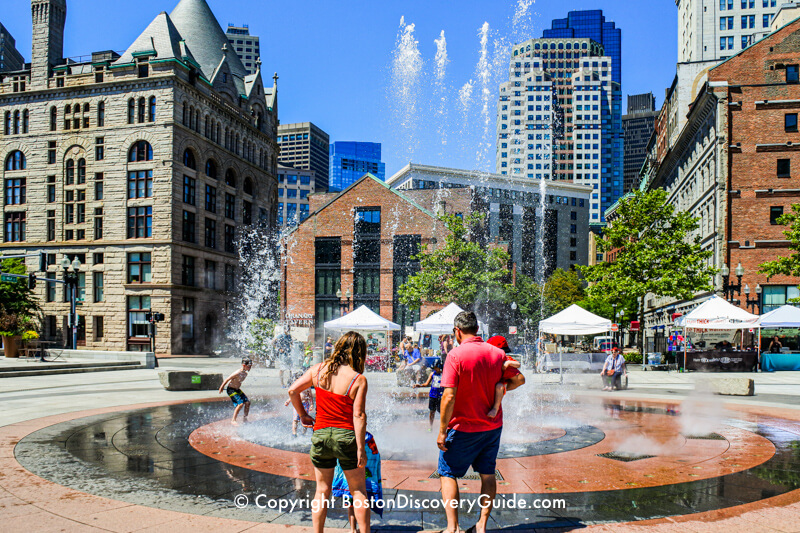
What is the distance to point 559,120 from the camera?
625ft

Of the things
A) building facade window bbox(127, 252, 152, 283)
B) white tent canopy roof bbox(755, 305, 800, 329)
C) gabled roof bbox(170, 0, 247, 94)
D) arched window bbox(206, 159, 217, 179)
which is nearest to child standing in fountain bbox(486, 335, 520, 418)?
white tent canopy roof bbox(755, 305, 800, 329)

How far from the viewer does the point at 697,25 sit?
3533 inches

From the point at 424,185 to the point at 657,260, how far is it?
250 feet

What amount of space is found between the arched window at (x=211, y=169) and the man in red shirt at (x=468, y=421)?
5783cm

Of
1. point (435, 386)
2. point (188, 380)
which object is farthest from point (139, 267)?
point (435, 386)

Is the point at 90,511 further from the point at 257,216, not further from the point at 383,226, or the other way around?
the point at 257,216

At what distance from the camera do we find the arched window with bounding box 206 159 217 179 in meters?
59.1

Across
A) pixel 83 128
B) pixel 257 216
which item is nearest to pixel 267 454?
pixel 83 128

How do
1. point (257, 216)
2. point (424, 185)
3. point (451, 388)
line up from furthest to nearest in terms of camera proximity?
point (424, 185) < point (257, 216) < point (451, 388)

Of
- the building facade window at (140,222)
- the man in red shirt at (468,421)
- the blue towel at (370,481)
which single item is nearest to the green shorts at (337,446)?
the blue towel at (370,481)

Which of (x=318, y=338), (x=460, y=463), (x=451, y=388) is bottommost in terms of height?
(x=318, y=338)

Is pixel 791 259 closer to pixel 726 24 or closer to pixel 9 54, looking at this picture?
pixel 726 24

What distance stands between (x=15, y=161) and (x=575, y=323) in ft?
182

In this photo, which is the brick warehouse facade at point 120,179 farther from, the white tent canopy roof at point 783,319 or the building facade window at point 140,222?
the white tent canopy roof at point 783,319
